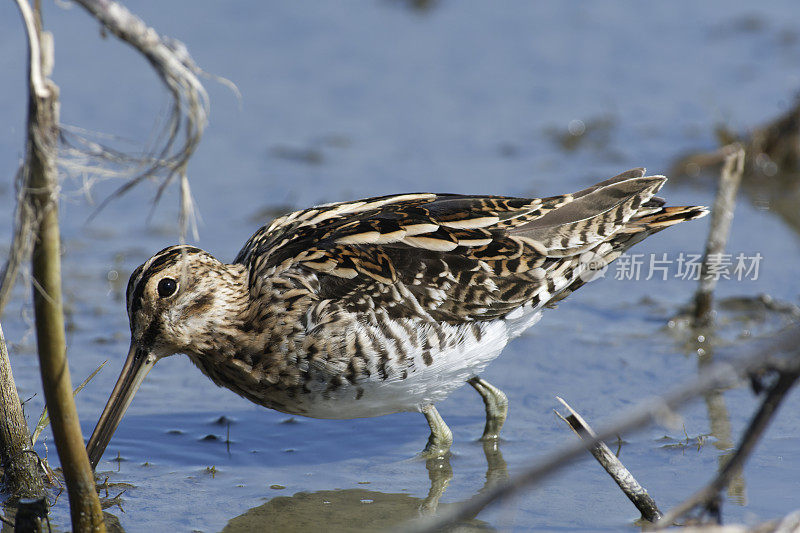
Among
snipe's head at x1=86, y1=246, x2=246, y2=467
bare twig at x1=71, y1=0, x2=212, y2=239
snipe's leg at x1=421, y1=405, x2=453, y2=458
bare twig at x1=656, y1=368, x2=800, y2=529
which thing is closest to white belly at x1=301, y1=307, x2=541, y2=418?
snipe's leg at x1=421, y1=405, x2=453, y2=458

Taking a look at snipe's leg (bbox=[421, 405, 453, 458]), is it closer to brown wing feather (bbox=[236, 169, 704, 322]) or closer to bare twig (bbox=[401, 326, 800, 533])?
brown wing feather (bbox=[236, 169, 704, 322])

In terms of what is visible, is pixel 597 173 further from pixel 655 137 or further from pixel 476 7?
pixel 476 7

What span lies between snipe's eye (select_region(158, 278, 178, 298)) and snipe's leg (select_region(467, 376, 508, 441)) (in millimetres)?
1733

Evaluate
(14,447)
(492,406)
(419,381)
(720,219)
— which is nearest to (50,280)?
(14,447)

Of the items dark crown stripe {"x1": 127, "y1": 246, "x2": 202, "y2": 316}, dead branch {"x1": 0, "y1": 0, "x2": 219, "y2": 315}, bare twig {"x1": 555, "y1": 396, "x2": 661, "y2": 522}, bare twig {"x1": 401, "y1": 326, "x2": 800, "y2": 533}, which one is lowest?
bare twig {"x1": 555, "y1": 396, "x2": 661, "y2": 522}

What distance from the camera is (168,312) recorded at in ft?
16.2

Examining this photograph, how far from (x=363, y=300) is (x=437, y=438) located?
3.34ft

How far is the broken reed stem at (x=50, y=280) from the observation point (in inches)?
123

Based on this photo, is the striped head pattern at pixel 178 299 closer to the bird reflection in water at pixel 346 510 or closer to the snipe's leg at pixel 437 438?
the bird reflection in water at pixel 346 510

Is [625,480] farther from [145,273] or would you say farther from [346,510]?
[145,273]

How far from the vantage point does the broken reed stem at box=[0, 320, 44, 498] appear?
4273 millimetres

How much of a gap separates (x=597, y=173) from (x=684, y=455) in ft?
13.1

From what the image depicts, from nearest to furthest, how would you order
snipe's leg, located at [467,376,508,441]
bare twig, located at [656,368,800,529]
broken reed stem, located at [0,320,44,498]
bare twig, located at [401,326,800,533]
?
1. bare twig, located at [401,326,800,533]
2. bare twig, located at [656,368,800,529]
3. broken reed stem, located at [0,320,44,498]
4. snipe's leg, located at [467,376,508,441]

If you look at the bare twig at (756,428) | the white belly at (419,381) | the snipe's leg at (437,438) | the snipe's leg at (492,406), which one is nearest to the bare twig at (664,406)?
the bare twig at (756,428)
